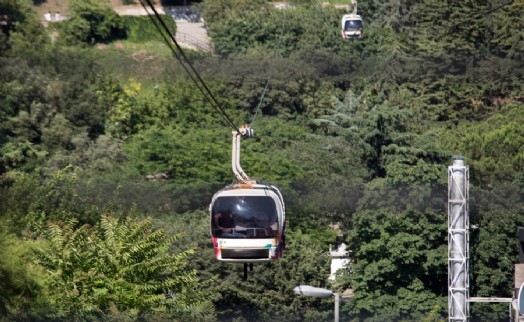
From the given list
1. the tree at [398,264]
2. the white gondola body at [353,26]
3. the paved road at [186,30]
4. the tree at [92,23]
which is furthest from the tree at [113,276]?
the tree at [92,23]

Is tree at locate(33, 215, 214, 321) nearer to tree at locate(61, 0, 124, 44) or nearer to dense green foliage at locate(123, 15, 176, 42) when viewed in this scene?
tree at locate(61, 0, 124, 44)

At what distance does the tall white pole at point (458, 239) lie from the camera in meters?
27.4

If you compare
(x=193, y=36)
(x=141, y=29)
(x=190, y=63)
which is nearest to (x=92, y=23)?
(x=141, y=29)

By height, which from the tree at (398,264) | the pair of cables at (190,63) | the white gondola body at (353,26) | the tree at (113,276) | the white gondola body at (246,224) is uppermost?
→ the white gondola body at (353,26)

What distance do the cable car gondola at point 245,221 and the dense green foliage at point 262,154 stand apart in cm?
460

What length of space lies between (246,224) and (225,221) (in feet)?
0.94

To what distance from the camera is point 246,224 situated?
20047mm

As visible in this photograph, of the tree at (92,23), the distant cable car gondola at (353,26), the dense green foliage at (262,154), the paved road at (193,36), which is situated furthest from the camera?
the paved road at (193,36)

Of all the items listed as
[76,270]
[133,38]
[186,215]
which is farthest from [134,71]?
[76,270]

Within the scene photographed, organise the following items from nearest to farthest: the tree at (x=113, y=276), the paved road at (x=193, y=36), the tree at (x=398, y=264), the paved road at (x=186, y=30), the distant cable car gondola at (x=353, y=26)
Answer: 1. the tree at (x=113, y=276)
2. the tree at (x=398, y=264)
3. the distant cable car gondola at (x=353, y=26)
4. the paved road at (x=193, y=36)
5. the paved road at (x=186, y=30)

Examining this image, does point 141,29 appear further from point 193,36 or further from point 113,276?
point 113,276

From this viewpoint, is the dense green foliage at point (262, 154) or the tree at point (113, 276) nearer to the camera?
the tree at point (113, 276)

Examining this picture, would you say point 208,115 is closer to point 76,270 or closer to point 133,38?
point 133,38

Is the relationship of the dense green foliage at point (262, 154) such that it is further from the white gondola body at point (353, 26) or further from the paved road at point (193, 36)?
the white gondola body at point (353, 26)
